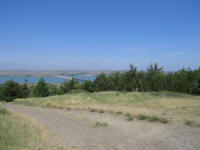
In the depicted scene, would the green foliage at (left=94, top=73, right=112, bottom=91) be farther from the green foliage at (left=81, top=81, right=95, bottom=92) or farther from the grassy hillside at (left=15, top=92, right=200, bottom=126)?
the grassy hillside at (left=15, top=92, right=200, bottom=126)

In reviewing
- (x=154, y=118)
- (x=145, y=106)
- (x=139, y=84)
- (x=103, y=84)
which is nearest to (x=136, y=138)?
(x=154, y=118)

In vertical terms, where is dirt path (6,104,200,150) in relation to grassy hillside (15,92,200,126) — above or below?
above

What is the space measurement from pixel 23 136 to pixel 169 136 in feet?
18.8

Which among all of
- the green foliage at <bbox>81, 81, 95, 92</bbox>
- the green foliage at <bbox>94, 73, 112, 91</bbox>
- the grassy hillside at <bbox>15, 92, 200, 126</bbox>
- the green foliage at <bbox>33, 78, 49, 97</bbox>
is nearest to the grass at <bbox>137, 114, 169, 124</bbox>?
the grassy hillside at <bbox>15, 92, 200, 126</bbox>

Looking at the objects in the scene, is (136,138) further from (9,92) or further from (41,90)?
(41,90)

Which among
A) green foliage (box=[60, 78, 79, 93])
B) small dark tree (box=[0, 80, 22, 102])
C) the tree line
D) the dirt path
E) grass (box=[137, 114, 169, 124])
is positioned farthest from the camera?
green foliage (box=[60, 78, 79, 93])

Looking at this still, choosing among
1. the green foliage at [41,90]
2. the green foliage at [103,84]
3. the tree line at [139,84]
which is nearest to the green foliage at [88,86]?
the tree line at [139,84]

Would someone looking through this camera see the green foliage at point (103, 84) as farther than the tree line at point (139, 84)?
Yes

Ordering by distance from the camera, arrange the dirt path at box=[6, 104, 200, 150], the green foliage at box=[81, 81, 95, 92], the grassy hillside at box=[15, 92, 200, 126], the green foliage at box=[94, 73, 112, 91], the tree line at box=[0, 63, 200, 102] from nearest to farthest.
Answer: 1. the dirt path at box=[6, 104, 200, 150]
2. the grassy hillside at box=[15, 92, 200, 126]
3. the tree line at box=[0, 63, 200, 102]
4. the green foliage at box=[94, 73, 112, 91]
5. the green foliage at box=[81, 81, 95, 92]

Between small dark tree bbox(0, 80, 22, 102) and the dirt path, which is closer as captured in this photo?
the dirt path

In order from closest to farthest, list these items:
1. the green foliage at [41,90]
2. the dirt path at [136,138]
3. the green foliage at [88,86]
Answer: the dirt path at [136,138] < the green foliage at [41,90] < the green foliage at [88,86]

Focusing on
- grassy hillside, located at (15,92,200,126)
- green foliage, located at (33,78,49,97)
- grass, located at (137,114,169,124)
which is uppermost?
grass, located at (137,114,169,124)

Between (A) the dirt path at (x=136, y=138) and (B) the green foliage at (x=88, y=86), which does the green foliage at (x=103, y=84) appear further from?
(A) the dirt path at (x=136, y=138)

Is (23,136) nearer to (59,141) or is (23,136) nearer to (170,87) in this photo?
(59,141)
